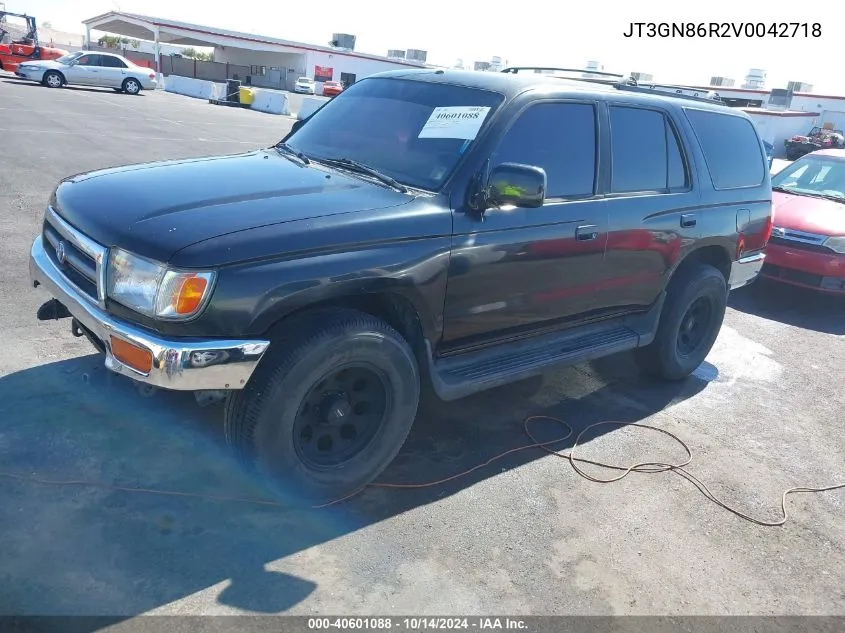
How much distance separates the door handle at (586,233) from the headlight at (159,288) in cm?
217

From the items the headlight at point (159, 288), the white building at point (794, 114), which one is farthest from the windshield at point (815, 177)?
the white building at point (794, 114)

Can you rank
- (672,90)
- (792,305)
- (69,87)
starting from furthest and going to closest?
(69,87)
(792,305)
(672,90)

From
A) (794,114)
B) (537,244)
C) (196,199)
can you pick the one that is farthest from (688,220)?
(794,114)

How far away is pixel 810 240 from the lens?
780 cm

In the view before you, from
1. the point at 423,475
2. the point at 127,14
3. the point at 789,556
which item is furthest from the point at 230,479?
the point at 127,14

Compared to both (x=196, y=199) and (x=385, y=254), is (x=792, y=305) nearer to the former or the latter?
(x=385, y=254)

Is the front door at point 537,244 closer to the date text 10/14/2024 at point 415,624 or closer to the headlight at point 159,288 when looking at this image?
the headlight at point 159,288

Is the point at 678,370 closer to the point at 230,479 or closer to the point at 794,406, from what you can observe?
the point at 794,406

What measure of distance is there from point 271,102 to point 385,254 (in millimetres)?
29168

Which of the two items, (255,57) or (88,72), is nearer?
(88,72)

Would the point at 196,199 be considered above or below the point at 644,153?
below

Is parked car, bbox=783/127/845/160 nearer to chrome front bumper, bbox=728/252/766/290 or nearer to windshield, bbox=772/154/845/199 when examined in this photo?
windshield, bbox=772/154/845/199

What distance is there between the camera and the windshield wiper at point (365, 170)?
364 cm

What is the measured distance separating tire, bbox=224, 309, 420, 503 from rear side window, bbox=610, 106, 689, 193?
77.2 inches
